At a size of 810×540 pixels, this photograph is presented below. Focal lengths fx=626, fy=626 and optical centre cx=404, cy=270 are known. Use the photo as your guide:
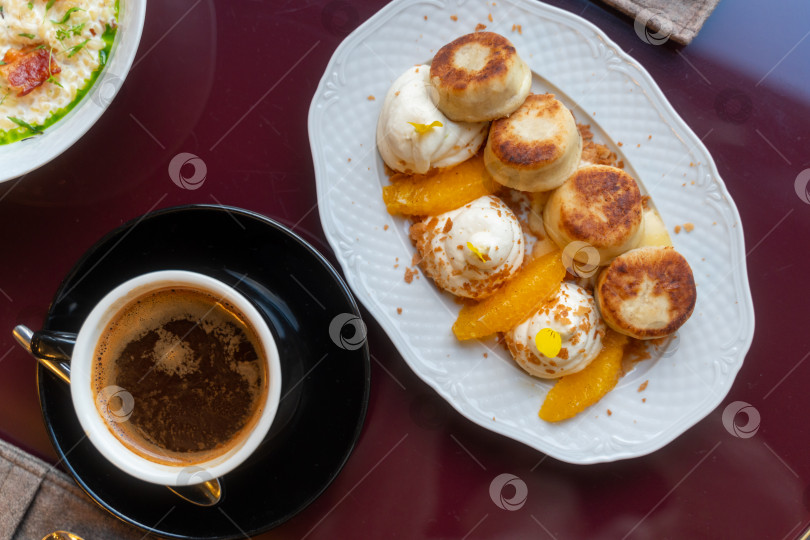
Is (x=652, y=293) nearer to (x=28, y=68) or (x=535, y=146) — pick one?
(x=535, y=146)

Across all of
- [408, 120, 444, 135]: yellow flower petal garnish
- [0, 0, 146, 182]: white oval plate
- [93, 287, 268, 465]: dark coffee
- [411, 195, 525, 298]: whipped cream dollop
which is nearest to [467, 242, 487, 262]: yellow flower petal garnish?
[411, 195, 525, 298]: whipped cream dollop

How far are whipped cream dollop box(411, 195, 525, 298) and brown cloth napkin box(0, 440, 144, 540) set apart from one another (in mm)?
1012

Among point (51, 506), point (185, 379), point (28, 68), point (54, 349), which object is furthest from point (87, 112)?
point (51, 506)

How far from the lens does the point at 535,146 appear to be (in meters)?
1.39

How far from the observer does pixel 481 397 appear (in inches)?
58.6

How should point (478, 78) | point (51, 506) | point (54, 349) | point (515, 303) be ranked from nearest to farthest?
point (54, 349) < point (478, 78) < point (515, 303) < point (51, 506)

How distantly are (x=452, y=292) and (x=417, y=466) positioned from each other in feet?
1.56

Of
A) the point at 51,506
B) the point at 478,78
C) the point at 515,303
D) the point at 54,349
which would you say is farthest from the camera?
the point at 51,506

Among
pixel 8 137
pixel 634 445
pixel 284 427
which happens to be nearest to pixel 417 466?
pixel 284 427

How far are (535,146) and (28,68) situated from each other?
3.84 feet

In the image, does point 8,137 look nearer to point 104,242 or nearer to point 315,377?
point 104,242

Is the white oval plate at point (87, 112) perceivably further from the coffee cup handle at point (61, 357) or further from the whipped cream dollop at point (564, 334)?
the whipped cream dollop at point (564, 334)

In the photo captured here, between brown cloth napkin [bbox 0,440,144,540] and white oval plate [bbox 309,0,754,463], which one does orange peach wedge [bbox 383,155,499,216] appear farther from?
brown cloth napkin [bbox 0,440,144,540]

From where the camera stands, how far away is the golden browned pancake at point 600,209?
4.64 ft
